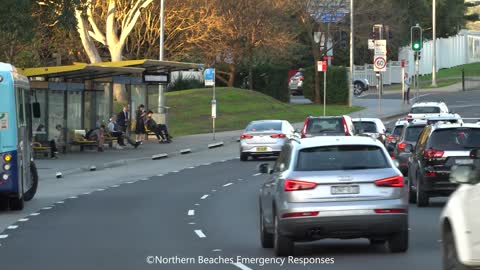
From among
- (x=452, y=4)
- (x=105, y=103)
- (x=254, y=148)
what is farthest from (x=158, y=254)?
(x=452, y=4)

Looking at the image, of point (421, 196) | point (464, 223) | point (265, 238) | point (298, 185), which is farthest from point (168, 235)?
point (464, 223)

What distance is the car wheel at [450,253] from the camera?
10719mm

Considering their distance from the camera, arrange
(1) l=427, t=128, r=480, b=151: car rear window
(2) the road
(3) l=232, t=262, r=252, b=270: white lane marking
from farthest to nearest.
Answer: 1. (1) l=427, t=128, r=480, b=151: car rear window
2. (2) the road
3. (3) l=232, t=262, r=252, b=270: white lane marking

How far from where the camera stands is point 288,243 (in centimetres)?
1530

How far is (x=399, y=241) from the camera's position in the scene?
605 inches

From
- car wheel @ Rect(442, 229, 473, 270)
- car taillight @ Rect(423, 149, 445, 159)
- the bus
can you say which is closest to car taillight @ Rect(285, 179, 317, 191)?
car wheel @ Rect(442, 229, 473, 270)

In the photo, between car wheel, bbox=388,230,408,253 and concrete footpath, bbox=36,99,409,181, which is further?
concrete footpath, bbox=36,99,409,181

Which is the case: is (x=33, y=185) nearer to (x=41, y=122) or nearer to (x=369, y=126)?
(x=369, y=126)

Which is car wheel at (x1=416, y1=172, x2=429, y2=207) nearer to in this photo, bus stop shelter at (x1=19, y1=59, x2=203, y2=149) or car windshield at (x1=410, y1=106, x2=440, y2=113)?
bus stop shelter at (x1=19, y1=59, x2=203, y2=149)

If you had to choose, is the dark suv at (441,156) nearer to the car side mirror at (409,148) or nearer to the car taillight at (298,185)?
the car side mirror at (409,148)

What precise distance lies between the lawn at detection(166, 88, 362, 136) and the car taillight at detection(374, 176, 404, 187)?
42962mm

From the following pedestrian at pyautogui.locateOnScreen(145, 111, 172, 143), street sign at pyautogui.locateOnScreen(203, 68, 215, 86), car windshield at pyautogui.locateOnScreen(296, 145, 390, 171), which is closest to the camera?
car windshield at pyautogui.locateOnScreen(296, 145, 390, 171)

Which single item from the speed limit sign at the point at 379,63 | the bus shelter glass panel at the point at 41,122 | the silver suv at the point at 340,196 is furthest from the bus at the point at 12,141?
the speed limit sign at the point at 379,63

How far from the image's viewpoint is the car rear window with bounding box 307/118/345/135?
35322 mm
